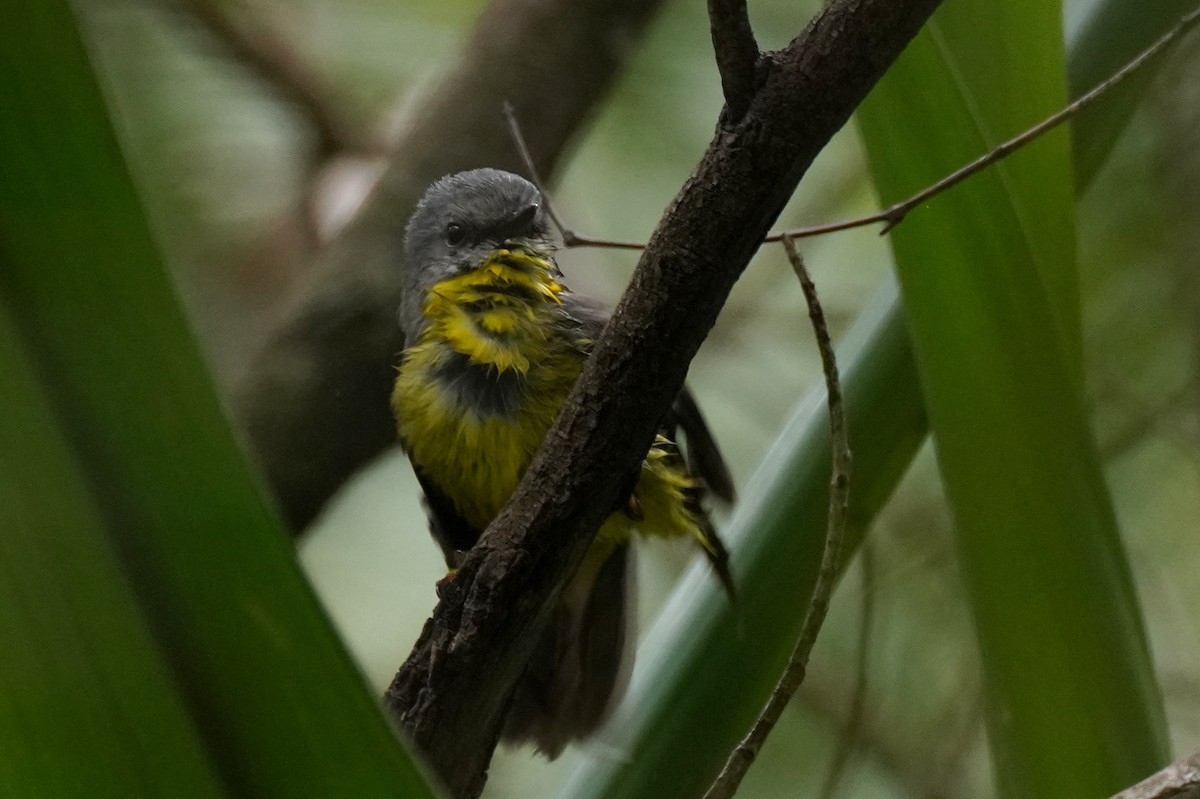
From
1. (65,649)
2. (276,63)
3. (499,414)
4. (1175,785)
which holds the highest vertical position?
(276,63)

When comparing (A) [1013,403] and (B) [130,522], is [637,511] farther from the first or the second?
(B) [130,522]

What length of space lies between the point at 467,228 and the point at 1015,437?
1.95 ft

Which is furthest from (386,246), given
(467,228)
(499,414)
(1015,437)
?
(1015,437)

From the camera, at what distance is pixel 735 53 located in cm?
56

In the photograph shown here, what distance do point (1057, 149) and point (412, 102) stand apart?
133 centimetres

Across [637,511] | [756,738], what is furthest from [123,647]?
[637,511]

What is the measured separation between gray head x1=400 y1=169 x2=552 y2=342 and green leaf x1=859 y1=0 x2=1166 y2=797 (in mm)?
456

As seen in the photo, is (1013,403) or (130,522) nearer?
(130,522)

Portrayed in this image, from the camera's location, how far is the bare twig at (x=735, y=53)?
548 millimetres

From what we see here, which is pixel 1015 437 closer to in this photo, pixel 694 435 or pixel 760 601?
pixel 760 601

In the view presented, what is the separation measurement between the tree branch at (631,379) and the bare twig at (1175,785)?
278 millimetres

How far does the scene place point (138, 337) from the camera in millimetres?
359

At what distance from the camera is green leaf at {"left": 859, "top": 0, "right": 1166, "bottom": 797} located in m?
0.72

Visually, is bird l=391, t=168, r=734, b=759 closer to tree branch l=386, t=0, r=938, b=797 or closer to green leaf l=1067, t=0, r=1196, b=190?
tree branch l=386, t=0, r=938, b=797
